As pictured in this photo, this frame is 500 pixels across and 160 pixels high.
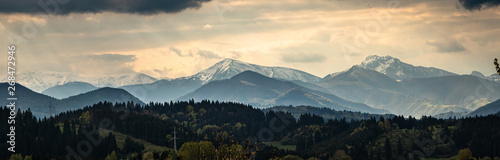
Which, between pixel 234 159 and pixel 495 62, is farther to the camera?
pixel 234 159

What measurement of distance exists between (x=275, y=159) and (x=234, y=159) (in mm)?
6254

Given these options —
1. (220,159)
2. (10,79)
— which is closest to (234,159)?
(220,159)

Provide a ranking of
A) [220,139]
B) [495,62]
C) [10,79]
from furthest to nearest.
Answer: [10,79], [220,139], [495,62]

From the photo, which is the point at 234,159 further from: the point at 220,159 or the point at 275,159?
the point at 275,159

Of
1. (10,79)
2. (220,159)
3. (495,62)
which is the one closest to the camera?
(495,62)

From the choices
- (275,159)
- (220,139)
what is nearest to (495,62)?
(275,159)

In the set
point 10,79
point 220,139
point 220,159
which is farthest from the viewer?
point 10,79

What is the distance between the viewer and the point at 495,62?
188 ft

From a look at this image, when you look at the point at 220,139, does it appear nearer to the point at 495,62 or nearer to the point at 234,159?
the point at 234,159

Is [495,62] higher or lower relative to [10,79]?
lower

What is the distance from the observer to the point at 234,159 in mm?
70188

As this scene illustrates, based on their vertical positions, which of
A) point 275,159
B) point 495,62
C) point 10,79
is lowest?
point 275,159

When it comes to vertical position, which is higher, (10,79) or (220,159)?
(10,79)

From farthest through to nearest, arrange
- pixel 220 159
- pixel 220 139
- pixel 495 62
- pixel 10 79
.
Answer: pixel 10 79, pixel 220 159, pixel 220 139, pixel 495 62
